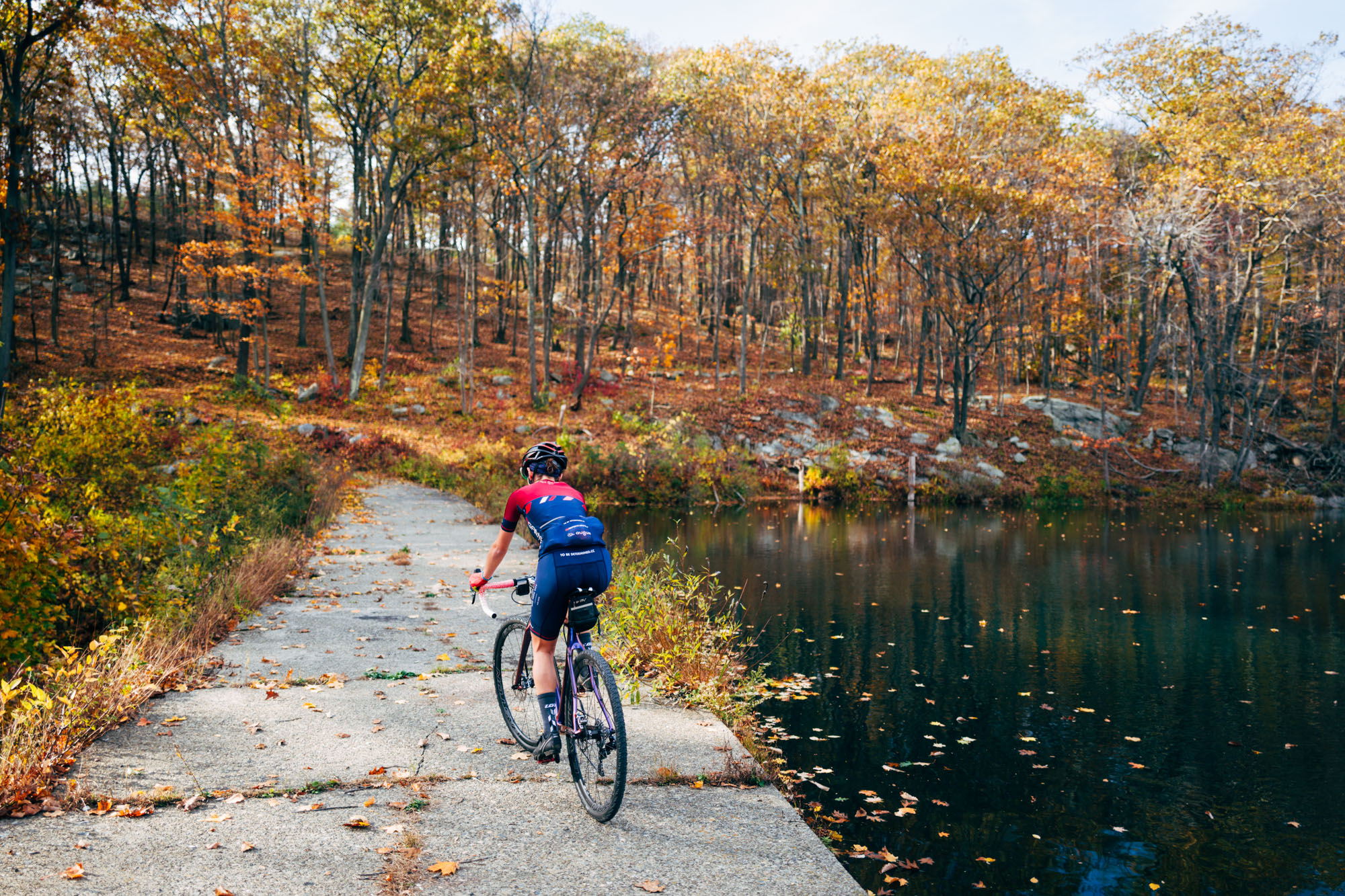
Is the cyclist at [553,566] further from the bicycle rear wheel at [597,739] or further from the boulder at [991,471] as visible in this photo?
the boulder at [991,471]

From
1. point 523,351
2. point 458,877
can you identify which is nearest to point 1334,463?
point 523,351

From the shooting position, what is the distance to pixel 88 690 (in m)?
5.05

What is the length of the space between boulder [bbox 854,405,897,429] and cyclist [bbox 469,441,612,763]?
2959 centimetres

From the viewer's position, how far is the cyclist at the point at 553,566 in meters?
4.38

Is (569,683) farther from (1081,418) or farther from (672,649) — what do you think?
(1081,418)

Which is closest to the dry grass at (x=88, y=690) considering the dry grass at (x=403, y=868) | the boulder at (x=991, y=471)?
the dry grass at (x=403, y=868)

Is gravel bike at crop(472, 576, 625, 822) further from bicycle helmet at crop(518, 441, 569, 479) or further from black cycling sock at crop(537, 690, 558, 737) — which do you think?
bicycle helmet at crop(518, 441, 569, 479)

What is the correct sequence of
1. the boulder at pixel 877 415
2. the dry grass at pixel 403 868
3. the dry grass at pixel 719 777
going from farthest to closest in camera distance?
the boulder at pixel 877 415 → the dry grass at pixel 719 777 → the dry grass at pixel 403 868

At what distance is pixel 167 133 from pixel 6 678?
33.2m

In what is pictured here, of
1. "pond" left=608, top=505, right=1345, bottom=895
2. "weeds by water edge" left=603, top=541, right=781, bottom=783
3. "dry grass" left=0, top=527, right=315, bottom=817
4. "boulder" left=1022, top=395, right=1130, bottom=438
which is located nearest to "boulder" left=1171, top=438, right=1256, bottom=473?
"boulder" left=1022, top=395, right=1130, bottom=438

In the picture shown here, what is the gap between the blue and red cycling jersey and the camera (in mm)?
4367

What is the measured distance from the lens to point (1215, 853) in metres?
5.23

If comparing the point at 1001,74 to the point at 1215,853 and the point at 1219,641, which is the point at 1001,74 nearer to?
the point at 1219,641

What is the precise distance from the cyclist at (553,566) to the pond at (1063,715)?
2.25 m
